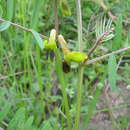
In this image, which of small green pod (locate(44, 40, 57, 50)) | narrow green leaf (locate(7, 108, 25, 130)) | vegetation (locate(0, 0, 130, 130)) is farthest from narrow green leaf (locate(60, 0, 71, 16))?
narrow green leaf (locate(7, 108, 25, 130))

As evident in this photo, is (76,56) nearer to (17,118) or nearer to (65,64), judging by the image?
(65,64)

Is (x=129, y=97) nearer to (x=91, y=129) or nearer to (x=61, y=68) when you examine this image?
(x=91, y=129)

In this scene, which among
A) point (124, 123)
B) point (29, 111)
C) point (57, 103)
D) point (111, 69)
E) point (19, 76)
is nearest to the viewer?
point (111, 69)

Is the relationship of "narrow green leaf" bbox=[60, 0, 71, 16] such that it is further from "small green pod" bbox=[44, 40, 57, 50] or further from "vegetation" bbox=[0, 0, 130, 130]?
"small green pod" bbox=[44, 40, 57, 50]

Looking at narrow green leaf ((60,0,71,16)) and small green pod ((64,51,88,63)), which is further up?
narrow green leaf ((60,0,71,16))

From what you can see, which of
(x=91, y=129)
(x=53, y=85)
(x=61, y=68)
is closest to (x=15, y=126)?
(x=61, y=68)

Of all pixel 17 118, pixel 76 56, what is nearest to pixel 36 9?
pixel 76 56

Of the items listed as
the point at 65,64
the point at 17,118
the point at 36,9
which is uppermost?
the point at 36,9

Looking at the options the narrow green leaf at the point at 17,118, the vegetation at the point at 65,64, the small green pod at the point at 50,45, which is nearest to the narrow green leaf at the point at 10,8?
the vegetation at the point at 65,64
